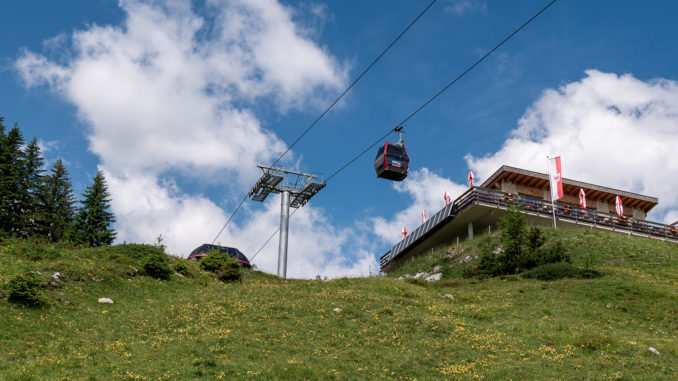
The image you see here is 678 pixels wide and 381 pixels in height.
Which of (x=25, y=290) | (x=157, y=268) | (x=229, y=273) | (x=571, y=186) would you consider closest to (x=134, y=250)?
(x=157, y=268)

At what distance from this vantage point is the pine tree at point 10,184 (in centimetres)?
5369

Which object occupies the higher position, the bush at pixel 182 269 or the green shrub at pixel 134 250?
the green shrub at pixel 134 250

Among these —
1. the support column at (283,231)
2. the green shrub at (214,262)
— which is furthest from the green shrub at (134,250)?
the support column at (283,231)

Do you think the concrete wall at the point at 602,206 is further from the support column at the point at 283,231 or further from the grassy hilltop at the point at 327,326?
the support column at the point at 283,231

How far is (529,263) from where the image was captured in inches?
1720

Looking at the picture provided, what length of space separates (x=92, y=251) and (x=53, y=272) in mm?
10907

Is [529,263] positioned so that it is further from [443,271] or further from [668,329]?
[668,329]

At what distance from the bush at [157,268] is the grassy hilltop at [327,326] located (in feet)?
2.56

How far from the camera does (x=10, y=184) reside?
2217 inches

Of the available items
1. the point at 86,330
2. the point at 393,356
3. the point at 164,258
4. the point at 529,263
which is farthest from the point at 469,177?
the point at 86,330

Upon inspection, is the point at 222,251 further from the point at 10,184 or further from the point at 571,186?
the point at 571,186

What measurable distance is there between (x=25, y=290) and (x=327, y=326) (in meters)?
13.4

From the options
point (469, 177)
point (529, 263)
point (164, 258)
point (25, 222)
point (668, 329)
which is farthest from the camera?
point (469, 177)

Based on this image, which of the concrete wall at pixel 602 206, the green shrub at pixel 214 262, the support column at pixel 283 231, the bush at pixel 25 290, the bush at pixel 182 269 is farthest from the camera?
the concrete wall at pixel 602 206
